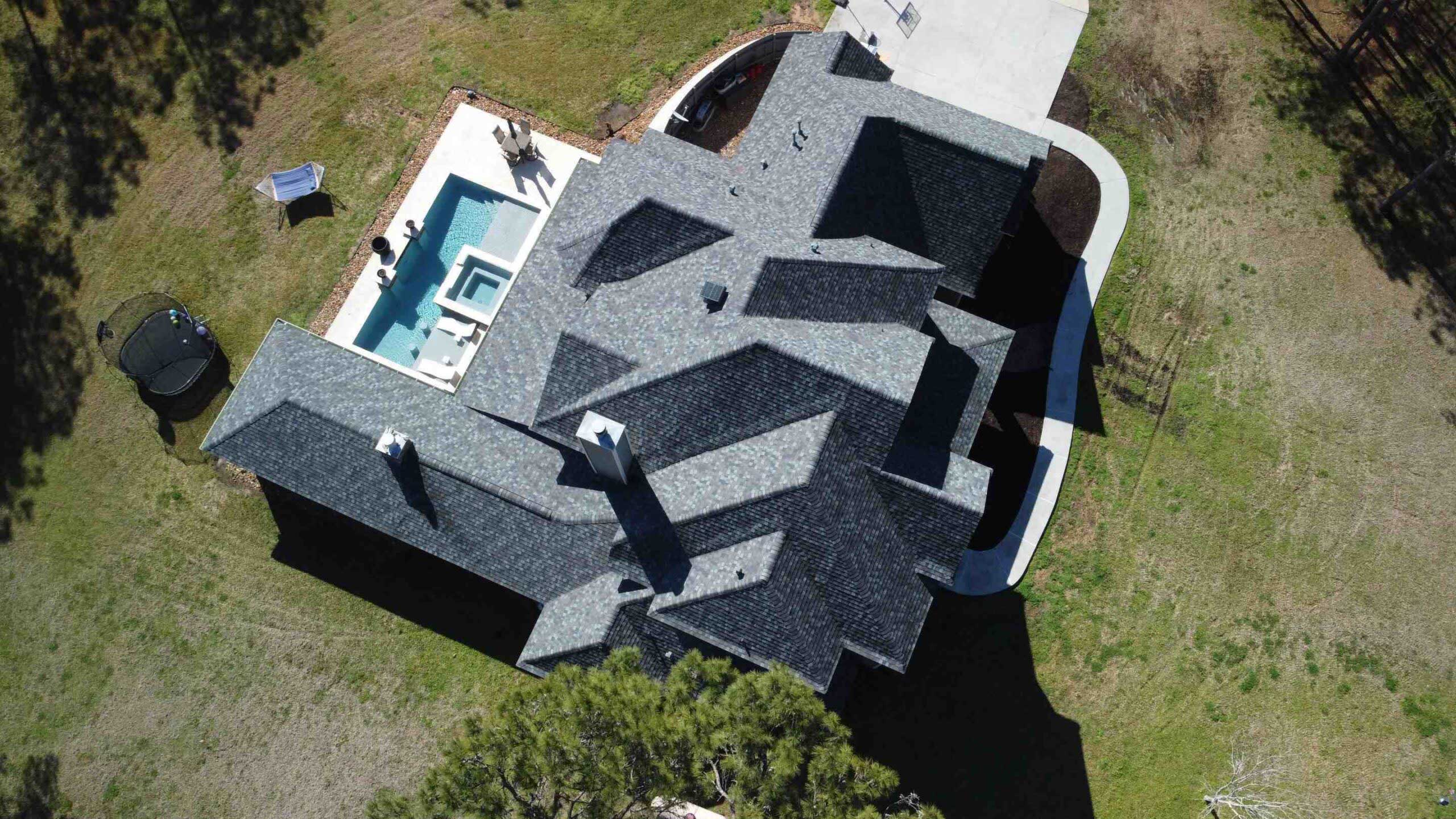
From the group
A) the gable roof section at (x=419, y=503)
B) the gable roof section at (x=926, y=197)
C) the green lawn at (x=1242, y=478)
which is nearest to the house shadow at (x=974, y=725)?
the green lawn at (x=1242, y=478)

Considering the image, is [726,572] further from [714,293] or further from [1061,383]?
[1061,383]

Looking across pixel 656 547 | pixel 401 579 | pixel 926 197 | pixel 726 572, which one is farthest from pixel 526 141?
pixel 726 572

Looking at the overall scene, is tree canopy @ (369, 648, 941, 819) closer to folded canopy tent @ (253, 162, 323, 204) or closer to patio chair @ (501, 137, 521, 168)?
patio chair @ (501, 137, 521, 168)

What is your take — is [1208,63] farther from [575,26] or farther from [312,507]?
[312,507]

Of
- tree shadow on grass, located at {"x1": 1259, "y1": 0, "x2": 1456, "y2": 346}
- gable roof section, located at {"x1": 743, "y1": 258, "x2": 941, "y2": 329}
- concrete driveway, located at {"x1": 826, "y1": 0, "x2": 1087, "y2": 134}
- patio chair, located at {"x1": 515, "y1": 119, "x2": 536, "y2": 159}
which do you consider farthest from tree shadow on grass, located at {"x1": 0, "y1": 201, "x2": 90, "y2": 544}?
tree shadow on grass, located at {"x1": 1259, "y1": 0, "x2": 1456, "y2": 346}

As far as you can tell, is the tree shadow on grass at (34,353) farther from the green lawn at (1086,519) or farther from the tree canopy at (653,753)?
the tree canopy at (653,753)

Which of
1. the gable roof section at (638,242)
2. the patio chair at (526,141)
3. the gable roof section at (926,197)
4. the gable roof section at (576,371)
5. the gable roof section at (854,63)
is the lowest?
the gable roof section at (576,371)
